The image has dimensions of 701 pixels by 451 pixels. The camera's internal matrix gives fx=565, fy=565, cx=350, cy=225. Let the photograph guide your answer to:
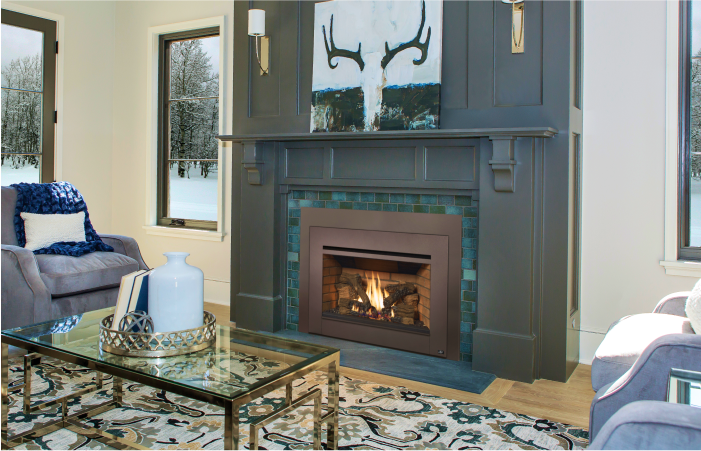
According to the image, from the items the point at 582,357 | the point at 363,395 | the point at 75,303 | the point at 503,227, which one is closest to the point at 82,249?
the point at 75,303

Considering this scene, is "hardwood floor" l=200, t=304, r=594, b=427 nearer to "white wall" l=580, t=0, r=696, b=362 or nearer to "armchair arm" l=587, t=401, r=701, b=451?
"white wall" l=580, t=0, r=696, b=362

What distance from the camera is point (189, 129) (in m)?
4.68

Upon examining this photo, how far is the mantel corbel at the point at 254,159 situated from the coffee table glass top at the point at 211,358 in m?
1.59

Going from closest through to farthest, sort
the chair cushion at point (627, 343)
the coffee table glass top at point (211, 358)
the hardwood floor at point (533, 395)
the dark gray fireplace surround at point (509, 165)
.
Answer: the coffee table glass top at point (211, 358), the chair cushion at point (627, 343), the hardwood floor at point (533, 395), the dark gray fireplace surround at point (509, 165)

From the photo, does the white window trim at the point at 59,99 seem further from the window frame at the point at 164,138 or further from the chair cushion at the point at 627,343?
the chair cushion at the point at 627,343

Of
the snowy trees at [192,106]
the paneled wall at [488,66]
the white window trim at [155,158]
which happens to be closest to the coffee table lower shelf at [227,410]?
the paneled wall at [488,66]

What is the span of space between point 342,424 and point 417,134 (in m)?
1.48

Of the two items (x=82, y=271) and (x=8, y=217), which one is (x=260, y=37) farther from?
(x=8, y=217)

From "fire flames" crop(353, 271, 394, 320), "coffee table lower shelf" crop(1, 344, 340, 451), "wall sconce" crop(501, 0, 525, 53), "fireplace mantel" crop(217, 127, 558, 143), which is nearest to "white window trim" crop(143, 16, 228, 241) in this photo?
"fireplace mantel" crop(217, 127, 558, 143)

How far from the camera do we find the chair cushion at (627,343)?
1.86 metres

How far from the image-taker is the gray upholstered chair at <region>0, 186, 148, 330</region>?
300 cm

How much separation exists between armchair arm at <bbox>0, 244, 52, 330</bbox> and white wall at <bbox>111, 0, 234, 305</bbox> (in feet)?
5.01

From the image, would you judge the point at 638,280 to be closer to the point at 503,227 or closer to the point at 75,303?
the point at 503,227

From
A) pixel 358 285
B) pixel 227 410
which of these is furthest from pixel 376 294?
pixel 227 410
